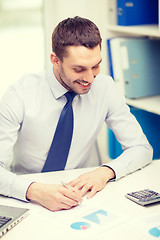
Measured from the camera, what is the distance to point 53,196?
1.36 metres

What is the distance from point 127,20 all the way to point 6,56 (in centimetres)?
96

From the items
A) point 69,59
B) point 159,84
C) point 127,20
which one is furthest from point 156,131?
point 69,59

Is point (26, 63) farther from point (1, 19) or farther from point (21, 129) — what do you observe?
point (21, 129)

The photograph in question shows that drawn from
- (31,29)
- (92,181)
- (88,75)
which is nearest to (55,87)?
(88,75)

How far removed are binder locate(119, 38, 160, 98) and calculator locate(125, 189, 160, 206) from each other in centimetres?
114

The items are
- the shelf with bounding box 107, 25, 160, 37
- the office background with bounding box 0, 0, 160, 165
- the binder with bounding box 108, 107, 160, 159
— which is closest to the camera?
the shelf with bounding box 107, 25, 160, 37

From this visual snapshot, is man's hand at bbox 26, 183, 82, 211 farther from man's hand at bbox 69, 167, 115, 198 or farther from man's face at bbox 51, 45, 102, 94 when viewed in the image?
man's face at bbox 51, 45, 102, 94

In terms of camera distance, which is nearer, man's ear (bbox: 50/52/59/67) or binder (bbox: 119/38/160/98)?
man's ear (bbox: 50/52/59/67)

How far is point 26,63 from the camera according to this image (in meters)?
3.07

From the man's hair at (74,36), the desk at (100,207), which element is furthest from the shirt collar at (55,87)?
the desk at (100,207)

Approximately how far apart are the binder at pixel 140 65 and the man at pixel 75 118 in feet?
1.79

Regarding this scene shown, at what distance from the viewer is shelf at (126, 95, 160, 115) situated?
2.29m

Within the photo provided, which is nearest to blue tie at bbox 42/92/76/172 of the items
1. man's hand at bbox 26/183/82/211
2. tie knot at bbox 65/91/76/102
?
tie knot at bbox 65/91/76/102

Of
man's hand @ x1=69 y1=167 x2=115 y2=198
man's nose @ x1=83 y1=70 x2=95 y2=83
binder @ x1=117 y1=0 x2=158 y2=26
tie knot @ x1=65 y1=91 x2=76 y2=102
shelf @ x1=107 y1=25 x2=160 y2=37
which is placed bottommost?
man's hand @ x1=69 y1=167 x2=115 y2=198
